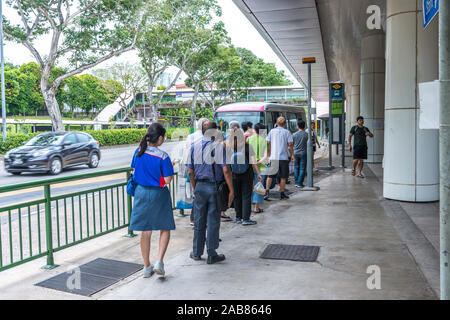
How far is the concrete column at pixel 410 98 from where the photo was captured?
8445 millimetres

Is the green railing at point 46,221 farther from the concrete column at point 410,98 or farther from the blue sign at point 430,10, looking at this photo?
the concrete column at point 410,98

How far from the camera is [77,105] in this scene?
8038 centimetres

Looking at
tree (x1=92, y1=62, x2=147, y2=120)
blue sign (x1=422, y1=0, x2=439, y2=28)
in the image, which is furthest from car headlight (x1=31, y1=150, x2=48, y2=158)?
tree (x1=92, y1=62, x2=147, y2=120)

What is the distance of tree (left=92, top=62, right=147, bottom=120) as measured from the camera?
5344 cm

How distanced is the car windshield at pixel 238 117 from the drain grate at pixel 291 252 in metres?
10.6

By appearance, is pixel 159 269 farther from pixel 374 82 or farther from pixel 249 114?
pixel 374 82

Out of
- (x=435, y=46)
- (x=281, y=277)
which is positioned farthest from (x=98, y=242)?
(x=435, y=46)

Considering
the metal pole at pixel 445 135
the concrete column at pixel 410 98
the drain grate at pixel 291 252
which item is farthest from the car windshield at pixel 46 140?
the metal pole at pixel 445 135

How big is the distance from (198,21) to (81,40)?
33.7 feet

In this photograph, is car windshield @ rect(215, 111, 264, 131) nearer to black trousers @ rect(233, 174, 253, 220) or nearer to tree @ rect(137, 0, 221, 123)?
black trousers @ rect(233, 174, 253, 220)

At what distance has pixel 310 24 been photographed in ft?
46.4

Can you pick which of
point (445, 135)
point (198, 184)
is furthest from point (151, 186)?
point (445, 135)

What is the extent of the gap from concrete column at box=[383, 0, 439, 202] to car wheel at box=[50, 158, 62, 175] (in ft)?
40.5
